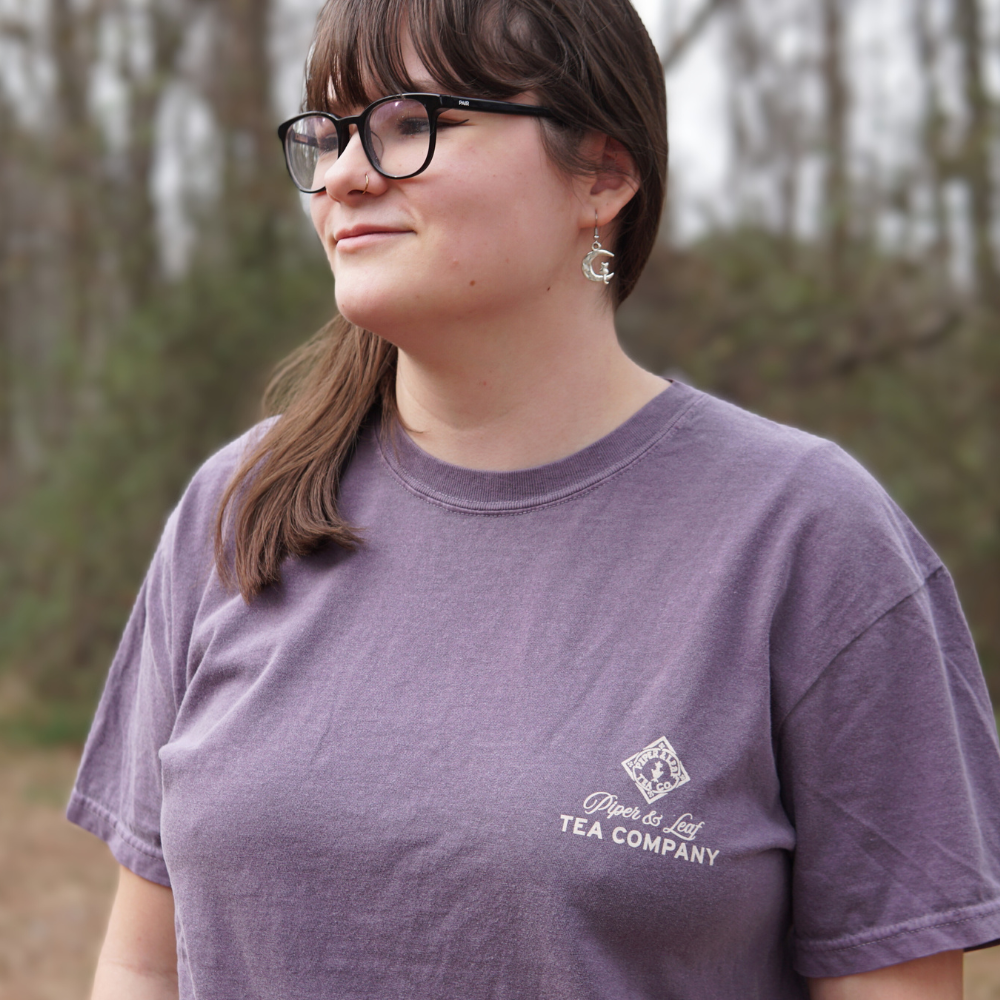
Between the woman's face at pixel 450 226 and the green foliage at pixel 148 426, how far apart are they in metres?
5.42

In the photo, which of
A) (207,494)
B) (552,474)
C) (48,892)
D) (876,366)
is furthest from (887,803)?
(48,892)

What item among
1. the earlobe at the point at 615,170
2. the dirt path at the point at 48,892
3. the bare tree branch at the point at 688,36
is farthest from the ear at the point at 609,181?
the bare tree branch at the point at 688,36

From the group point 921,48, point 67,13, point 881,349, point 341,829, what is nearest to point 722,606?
point 341,829

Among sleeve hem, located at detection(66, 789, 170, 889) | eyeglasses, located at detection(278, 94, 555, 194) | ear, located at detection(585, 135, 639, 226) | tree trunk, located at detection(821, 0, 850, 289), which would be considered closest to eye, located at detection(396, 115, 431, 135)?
eyeglasses, located at detection(278, 94, 555, 194)

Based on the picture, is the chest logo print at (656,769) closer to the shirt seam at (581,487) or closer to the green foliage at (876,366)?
the shirt seam at (581,487)

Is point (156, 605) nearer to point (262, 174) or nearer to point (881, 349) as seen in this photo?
point (881, 349)

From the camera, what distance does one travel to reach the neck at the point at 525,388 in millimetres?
1498

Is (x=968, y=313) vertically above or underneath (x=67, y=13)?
underneath

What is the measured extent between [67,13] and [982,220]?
18.1 ft

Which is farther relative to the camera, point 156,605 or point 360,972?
point 156,605

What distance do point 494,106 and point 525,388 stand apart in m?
0.35

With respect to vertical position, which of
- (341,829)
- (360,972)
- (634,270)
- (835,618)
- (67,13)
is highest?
→ (67,13)

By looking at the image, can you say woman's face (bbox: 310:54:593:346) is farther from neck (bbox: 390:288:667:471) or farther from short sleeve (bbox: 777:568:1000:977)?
short sleeve (bbox: 777:568:1000:977)

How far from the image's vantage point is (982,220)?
5516 millimetres
